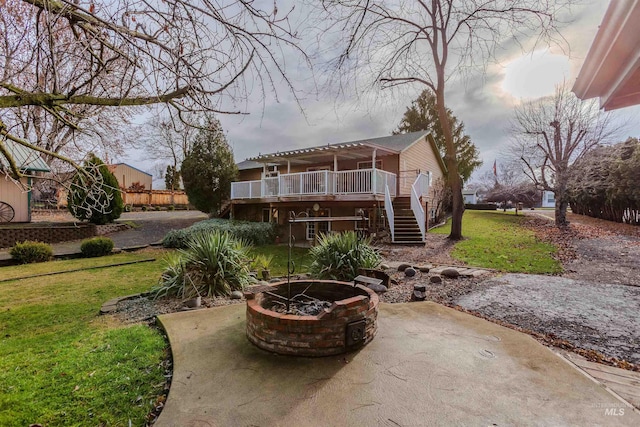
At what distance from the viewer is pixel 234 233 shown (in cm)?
1286

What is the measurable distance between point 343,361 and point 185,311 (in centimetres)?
275

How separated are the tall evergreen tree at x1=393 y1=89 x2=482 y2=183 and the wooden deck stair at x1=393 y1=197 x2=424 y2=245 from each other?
671 inches

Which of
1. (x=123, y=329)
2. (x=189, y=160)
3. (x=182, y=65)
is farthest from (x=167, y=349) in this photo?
(x=189, y=160)

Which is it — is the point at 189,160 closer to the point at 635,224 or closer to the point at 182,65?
the point at 182,65

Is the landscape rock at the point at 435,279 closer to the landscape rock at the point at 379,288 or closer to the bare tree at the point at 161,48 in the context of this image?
the landscape rock at the point at 379,288

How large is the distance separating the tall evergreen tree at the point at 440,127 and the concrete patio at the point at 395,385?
27.3 m

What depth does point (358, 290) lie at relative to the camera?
4039 mm

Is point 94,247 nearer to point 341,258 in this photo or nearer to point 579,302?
point 341,258

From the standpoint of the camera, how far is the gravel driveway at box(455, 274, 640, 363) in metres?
3.52

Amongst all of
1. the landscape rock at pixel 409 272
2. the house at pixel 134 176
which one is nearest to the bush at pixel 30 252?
the landscape rock at pixel 409 272

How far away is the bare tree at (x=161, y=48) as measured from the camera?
7.79 ft

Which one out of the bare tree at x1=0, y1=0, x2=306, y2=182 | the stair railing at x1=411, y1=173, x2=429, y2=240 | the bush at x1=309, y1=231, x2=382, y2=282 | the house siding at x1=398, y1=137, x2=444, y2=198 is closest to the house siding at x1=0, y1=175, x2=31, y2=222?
the bush at x1=309, y1=231, x2=382, y2=282

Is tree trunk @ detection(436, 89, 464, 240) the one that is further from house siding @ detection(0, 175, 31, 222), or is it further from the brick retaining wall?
house siding @ detection(0, 175, 31, 222)

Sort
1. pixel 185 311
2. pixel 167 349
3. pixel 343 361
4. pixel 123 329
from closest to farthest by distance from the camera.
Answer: pixel 343 361
pixel 167 349
pixel 123 329
pixel 185 311
